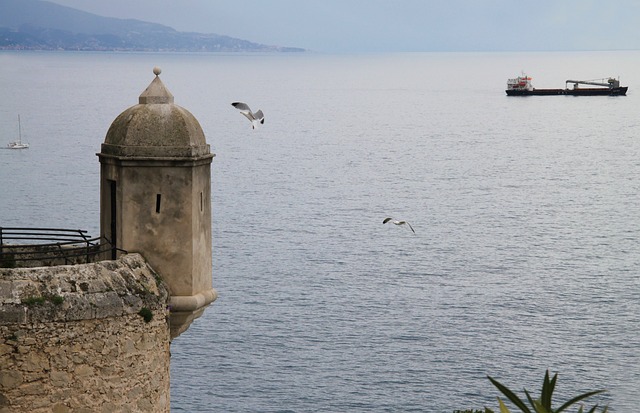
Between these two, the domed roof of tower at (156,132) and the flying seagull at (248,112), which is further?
the flying seagull at (248,112)

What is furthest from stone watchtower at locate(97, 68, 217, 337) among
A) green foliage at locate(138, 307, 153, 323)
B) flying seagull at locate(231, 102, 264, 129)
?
flying seagull at locate(231, 102, 264, 129)

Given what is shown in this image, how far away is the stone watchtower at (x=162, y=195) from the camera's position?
17.7 meters

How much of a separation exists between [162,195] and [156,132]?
92 cm

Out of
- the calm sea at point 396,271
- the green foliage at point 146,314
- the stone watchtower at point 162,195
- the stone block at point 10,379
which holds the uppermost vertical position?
the stone watchtower at point 162,195

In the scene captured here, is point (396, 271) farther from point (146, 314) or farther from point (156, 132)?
point (146, 314)

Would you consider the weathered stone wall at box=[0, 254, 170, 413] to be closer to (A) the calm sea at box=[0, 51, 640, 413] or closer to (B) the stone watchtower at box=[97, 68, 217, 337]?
(B) the stone watchtower at box=[97, 68, 217, 337]

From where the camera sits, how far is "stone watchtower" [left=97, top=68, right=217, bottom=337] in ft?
58.0

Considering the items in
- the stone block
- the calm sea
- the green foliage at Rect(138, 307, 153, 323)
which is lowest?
the calm sea

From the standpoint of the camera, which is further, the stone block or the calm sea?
the calm sea

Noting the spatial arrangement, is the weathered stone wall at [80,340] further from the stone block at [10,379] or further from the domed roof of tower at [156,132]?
the domed roof of tower at [156,132]

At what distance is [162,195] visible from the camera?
17719mm

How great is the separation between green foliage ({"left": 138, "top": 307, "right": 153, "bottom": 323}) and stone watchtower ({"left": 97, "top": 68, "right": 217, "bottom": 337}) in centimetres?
85

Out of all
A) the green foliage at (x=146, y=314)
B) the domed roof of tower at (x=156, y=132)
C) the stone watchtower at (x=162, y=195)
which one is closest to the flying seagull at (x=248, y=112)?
the domed roof of tower at (x=156, y=132)

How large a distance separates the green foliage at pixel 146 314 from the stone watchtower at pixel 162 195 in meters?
0.85
